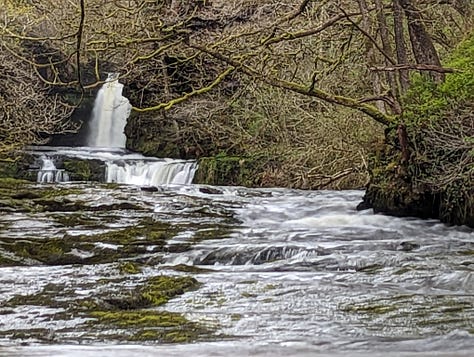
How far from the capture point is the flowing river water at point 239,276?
470cm

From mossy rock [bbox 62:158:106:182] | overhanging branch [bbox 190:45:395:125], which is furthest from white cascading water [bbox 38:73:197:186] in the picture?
overhanging branch [bbox 190:45:395:125]

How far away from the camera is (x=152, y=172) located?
21000mm

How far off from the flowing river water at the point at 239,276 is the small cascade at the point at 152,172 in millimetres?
7061

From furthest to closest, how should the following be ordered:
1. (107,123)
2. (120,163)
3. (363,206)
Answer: (107,123), (120,163), (363,206)

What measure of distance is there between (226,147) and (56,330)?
54.3ft

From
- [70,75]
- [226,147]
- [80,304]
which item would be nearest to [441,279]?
[80,304]

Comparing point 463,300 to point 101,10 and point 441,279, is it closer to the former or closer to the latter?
point 441,279

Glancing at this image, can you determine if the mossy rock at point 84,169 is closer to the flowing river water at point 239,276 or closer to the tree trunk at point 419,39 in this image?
the flowing river water at point 239,276

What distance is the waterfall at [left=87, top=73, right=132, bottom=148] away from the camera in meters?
28.7

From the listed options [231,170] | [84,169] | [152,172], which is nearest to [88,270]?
[231,170]

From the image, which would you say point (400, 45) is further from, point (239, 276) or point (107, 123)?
point (107, 123)

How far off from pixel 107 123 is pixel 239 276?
22809mm

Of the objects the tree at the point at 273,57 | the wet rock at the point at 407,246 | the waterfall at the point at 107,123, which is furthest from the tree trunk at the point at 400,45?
the waterfall at the point at 107,123

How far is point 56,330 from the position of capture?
5059mm
